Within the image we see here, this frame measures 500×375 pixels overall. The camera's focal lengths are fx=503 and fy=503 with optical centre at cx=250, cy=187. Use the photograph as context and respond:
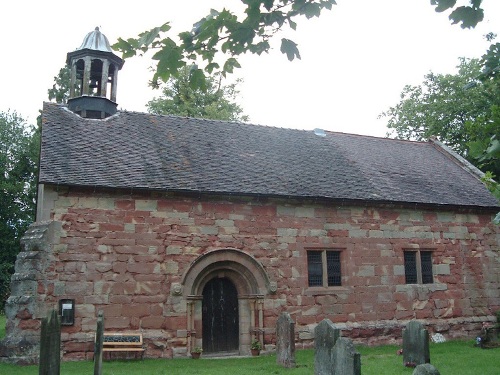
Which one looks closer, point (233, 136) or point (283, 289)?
point (283, 289)

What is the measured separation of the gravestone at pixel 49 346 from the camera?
790 centimetres

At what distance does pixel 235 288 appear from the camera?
15.4 metres

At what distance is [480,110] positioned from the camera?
2888 cm

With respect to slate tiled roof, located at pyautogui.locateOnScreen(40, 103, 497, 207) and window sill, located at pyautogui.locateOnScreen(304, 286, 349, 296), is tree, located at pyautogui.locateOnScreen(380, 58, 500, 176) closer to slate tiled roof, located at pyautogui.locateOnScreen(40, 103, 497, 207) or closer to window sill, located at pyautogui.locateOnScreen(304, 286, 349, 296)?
slate tiled roof, located at pyautogui.locateOnScreen(40, 103, 497, 207)

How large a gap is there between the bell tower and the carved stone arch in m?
7.12

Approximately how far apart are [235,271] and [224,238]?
1067mm

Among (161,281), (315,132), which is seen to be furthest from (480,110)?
(161,281)

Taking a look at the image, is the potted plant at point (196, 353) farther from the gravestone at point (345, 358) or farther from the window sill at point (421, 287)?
the window sill at point (421, 287)

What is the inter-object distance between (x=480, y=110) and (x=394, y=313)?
17277mm

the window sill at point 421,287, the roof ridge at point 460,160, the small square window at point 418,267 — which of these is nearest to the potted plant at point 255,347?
the window sill at point 421,287

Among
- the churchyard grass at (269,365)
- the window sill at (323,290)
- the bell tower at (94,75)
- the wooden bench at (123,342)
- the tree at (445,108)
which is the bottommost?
the churchyard grass at (269,365)

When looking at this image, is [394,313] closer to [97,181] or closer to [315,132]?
[315,132]

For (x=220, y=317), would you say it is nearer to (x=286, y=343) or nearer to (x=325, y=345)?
(x=286, y=343)

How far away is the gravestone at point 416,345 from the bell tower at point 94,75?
497 inches
